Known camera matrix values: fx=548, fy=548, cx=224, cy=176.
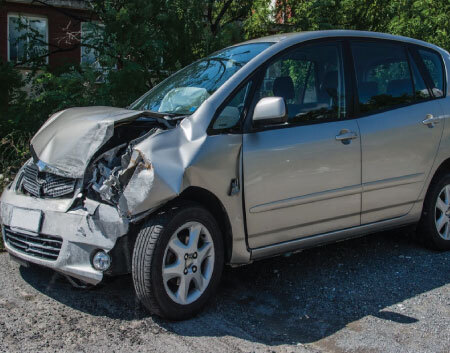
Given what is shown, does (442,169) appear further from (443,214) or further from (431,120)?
(431,120)

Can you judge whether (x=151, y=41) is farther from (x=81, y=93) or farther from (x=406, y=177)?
(x=406, y=177)

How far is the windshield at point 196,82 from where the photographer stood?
4074mm

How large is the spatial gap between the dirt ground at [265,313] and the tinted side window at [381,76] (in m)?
1.43

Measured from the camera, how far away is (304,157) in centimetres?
398

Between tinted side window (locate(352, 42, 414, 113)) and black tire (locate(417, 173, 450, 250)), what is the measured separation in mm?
821

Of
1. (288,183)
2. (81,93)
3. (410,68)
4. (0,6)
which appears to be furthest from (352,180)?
(0,6)

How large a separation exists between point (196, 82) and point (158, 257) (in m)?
1.59

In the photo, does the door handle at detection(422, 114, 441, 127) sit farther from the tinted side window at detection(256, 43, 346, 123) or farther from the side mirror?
the side mirror

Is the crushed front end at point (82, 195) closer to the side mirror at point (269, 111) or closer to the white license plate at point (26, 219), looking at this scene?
the white license plate at point (26, 219)

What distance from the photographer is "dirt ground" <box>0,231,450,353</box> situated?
10.7 ft

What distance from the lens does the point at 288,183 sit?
154 inches

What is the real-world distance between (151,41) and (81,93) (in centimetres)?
122

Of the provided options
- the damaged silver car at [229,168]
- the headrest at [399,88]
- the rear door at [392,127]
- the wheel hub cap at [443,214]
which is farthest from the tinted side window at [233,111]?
the wheel hub cap at [443,214]

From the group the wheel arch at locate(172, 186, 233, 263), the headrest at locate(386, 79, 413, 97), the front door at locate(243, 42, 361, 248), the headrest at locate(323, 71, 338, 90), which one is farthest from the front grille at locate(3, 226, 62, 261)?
the headrest at locate(386, 79, 413, 97)
